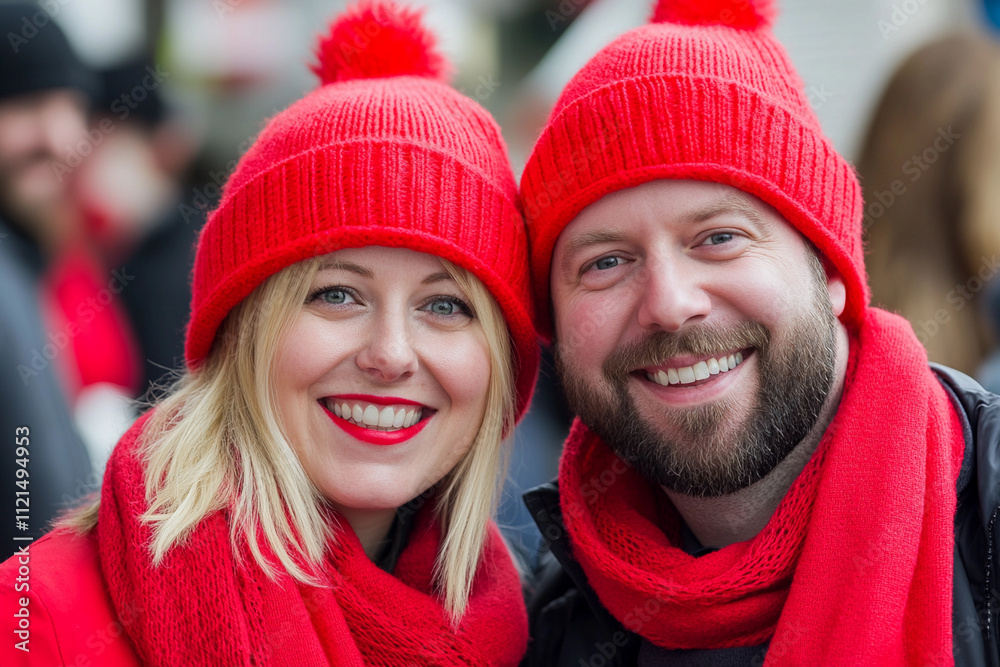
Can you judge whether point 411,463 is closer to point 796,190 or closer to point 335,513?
point 335,513

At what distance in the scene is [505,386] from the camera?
2258 mm

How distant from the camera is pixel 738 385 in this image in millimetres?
2129

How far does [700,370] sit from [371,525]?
94 centimetres

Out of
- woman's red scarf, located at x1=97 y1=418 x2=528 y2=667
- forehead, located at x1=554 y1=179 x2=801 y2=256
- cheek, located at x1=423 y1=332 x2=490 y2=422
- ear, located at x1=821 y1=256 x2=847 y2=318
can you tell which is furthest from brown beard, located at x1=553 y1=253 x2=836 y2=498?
woman's red scarf, located at x1=97 y1=418 x2=528 y2=667

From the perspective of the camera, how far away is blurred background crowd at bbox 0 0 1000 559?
9.89 feet

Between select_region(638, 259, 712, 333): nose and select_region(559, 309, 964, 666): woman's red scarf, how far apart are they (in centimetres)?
43

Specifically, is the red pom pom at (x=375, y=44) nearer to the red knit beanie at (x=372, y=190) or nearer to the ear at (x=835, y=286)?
the red knit beanie at (x=372, y=190)

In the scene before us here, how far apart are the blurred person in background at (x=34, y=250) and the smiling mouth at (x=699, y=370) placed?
167 centimetres

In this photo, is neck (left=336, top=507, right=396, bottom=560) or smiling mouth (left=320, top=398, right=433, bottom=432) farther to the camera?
neck (left=336, top=507, right=396, bottom=560)

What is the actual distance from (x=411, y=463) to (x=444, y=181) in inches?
26.8

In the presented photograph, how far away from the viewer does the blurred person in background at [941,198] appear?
302 centimetres

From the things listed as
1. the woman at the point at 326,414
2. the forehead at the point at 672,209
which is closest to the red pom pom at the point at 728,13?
the forehead at the point at 672,209

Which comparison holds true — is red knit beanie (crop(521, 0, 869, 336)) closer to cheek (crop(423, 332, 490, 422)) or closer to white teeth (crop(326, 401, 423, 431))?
cheek (crop(423, 332, 490, 422))

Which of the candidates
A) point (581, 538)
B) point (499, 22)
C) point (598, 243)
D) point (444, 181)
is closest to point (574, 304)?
point (598, 243)
